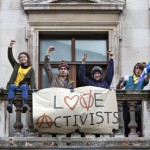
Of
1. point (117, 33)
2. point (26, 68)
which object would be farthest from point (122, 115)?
point (117, 33)

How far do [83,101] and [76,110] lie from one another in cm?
26

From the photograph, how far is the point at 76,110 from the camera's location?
14234mm

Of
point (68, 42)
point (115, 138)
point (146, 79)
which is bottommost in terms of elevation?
point (115, 138)

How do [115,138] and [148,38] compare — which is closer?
[115,138]

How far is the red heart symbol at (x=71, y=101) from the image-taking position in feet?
46.9

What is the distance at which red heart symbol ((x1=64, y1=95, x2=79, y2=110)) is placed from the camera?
14.3 metres

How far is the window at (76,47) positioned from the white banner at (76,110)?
3386 millimetres

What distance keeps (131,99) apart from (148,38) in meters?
3.48

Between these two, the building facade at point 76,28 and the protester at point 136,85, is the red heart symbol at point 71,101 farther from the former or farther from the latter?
the building facade at point 76,28

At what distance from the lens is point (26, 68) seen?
14.7 m

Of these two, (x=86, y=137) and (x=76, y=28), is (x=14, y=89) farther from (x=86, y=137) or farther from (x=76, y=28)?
(x=76, y=28)

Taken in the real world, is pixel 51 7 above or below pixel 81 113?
above

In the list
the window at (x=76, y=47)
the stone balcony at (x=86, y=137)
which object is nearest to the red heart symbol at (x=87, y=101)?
the stone balcony at (x=86, y=137)

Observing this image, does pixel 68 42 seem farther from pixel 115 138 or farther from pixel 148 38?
pixel 115 138
